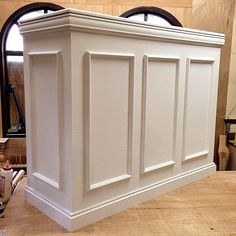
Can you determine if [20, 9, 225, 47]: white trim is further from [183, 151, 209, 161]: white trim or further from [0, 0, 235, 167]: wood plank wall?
[0, 0, 235, 167]: wood plank wall

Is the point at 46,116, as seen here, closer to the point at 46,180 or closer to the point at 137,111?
the point at 46,180

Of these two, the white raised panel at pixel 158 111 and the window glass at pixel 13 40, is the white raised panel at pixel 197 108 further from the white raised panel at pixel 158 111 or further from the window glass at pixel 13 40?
the window glass at pixel 13 40

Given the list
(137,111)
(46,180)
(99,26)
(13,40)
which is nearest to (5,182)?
(46,180)

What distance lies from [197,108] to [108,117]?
2.10 feet

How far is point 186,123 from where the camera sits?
5.07ft

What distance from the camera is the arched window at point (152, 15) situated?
3258 millimetres

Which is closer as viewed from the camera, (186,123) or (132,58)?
(132,58)

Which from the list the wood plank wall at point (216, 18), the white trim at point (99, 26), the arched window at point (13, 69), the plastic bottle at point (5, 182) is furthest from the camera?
the arched window at point (13, 69)

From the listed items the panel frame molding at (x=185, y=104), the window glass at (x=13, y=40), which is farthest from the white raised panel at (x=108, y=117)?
the window glass at (x=13, y=40)

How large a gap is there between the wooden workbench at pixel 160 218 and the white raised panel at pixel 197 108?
268 millimetres

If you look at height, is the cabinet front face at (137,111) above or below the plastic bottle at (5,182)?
above

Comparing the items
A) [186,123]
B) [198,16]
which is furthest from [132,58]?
[198,16]

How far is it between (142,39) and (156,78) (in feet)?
0.65

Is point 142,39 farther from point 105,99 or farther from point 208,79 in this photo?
point 208,79
